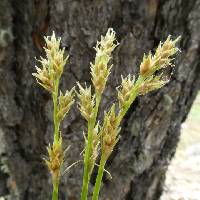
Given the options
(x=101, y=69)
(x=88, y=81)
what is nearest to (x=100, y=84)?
(x=101, y=69)

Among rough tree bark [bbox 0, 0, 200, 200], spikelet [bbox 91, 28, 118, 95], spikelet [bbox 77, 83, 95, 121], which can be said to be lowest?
spikelet [bbox 77, 83, 95, 121]

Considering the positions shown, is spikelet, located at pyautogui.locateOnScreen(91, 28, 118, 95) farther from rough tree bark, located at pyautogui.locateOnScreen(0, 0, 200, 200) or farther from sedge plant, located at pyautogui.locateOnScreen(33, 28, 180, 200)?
rough tree bark, located at pyautogui.locateOnScreen(0, 0, 200, 200)

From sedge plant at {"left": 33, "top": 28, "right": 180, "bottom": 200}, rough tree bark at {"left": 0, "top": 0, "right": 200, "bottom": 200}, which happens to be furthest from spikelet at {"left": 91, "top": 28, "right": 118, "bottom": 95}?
rough tree bark at {"left": 0, "top": 0, "right": 200, "bottom": 200}

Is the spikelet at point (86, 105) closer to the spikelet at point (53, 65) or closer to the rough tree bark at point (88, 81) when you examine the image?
the spikelet at point (53, 65)

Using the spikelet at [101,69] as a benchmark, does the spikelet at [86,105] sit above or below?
below

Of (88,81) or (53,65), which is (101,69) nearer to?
(53,65)

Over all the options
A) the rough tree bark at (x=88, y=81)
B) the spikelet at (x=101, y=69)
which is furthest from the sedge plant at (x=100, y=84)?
the rough tree bark at (x=88, y=81)

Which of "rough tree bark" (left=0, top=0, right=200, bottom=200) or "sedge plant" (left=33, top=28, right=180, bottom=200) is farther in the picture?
"rough tree bark" (left=0, top=0, right=200, bottom=200)

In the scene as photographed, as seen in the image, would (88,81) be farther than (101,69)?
Yes
